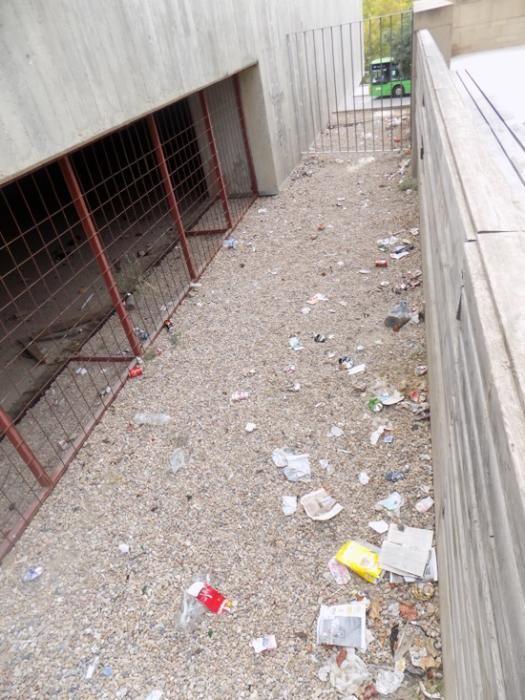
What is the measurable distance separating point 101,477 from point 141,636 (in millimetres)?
1285

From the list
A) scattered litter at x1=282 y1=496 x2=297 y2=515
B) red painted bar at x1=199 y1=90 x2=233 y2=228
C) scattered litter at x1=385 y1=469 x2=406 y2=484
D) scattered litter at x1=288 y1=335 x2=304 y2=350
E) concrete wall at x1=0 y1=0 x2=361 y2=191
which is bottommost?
scattered litter at x1=288 y1=335 x2=304 y2=350

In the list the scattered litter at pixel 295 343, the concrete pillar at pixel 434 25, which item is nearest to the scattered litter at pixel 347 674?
the scattered litter at pixel 295 343

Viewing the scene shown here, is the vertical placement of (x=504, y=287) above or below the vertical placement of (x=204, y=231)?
above

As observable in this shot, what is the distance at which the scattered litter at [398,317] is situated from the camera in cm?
457

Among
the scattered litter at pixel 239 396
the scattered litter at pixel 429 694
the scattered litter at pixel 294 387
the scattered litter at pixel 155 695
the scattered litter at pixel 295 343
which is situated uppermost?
the scattered litter at pixel 429 694

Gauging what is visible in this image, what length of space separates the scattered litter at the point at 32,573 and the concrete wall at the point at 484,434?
2301 mm

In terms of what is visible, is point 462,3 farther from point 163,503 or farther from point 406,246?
point 163,503

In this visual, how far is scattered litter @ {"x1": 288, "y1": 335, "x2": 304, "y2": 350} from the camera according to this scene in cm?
460

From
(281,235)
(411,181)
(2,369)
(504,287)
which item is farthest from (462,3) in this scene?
(504,287)

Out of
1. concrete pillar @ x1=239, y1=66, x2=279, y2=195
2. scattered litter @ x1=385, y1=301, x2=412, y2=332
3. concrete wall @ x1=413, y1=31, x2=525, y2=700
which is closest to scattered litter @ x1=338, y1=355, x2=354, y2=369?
scattered litter @ x1=385, y1=301, x2=412, y2=332

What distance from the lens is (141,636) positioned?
265 centimetres

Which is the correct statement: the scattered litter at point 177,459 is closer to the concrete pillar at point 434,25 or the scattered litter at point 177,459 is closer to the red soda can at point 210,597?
the red soda can at point 210,597

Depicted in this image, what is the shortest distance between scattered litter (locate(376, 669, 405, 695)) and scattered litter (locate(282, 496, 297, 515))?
1014mm

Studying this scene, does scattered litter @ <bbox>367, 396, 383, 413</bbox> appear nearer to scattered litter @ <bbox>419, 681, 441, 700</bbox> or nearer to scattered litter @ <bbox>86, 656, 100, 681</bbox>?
scattered litter @ <bbox>419, 681, 441, 700</bbox>
